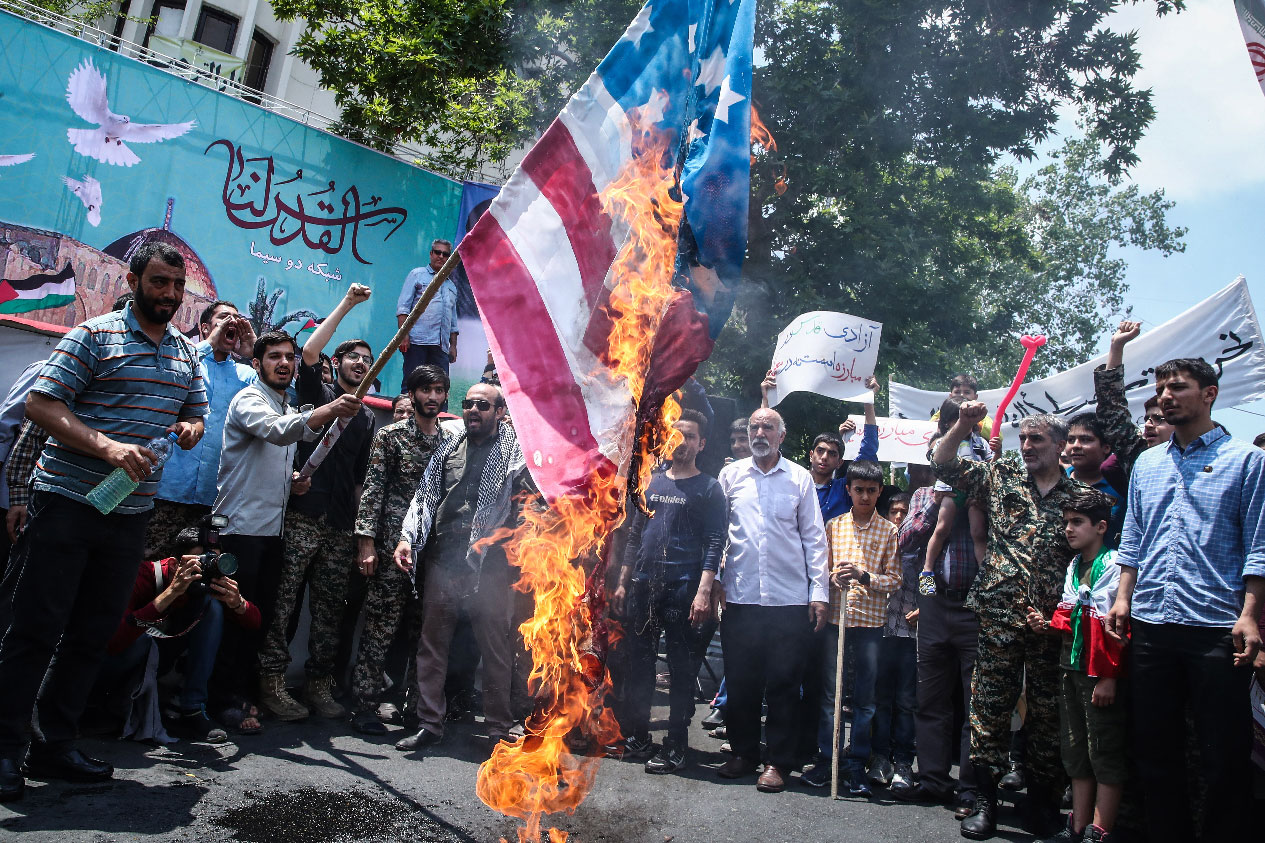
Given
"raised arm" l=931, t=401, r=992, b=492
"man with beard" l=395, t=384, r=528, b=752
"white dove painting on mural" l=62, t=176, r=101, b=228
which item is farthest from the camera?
"white dove painting on mural" l=62, t=176, r=101, b=228

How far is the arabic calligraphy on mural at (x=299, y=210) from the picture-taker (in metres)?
11.0

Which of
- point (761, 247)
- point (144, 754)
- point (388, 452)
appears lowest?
point (144, 754)

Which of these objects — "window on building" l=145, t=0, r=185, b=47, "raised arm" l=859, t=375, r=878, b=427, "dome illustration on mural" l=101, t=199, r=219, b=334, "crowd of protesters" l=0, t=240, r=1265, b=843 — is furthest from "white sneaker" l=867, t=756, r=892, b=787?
"window on building" l=145, t=0, r=185, b=47

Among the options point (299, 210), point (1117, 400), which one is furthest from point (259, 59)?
point (1117, 400)

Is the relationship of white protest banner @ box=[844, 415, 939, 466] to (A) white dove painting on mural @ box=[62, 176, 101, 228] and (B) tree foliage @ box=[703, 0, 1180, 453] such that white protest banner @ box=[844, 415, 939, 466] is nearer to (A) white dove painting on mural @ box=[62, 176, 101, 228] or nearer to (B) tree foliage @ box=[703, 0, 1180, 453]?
(B) tree foliage @ box=[703, 0, 1180, 453]

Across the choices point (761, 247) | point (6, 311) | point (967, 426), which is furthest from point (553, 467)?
point (761, 247)

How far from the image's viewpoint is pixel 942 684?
5.39 m

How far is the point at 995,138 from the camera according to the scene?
1384 cm

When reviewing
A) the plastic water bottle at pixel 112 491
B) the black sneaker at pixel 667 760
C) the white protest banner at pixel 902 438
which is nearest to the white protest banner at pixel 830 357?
the white protest banner at pixel 902 438

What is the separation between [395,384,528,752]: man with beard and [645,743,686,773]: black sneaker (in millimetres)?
932

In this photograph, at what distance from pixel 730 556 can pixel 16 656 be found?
396cm

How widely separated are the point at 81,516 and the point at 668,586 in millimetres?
3387

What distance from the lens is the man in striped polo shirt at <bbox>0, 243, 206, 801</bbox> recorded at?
12.4 feet

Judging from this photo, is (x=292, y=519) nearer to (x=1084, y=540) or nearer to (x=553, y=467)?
(x=553, y=467)
